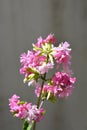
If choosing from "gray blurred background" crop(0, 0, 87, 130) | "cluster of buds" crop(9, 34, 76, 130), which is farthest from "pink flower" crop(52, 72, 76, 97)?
"gray blurred background" crop(0, 0, 87, 130)

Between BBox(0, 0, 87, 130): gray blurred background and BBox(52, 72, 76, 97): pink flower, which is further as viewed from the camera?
BBox(0, 0, 87, 130): gray blurred background

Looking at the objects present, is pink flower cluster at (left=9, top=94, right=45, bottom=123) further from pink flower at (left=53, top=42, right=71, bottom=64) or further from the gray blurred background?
the gray blurred background

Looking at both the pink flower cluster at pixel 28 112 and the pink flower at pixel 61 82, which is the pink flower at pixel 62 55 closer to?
the pink flower at pixel 61 82

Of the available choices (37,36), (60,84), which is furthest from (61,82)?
(37,36)

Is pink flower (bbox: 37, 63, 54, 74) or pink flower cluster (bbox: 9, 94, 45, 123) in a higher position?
pink flower (bbox: 37, 63, 54, 74)

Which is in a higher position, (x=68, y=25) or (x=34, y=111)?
(x=68, y=25)

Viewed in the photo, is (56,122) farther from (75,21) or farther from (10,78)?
(75,21)

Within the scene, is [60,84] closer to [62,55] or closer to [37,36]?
[62,55]

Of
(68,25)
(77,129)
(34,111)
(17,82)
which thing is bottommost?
(34,111)

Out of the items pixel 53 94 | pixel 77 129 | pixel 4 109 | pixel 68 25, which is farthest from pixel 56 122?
pixel 53 94
